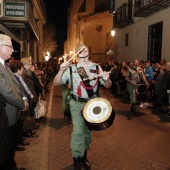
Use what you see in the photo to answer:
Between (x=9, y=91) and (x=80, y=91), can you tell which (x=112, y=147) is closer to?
(x=80, y=91)

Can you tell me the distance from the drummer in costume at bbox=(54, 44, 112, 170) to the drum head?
0.23m

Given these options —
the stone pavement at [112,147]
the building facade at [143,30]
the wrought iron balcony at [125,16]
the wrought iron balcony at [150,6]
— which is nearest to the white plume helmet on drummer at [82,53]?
the stone pavement at [112,147]

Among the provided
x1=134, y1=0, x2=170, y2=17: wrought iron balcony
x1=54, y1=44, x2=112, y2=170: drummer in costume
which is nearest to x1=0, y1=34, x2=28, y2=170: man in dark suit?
x1=54, y1=44, x2=112, y2=170: drummer in costume

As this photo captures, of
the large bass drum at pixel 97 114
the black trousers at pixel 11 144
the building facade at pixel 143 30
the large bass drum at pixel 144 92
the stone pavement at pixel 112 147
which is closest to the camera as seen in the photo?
the black trousers at pixel 11 144

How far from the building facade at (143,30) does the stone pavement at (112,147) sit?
7902 mm

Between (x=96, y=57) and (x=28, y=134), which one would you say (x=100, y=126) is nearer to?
(x=28, y=134)

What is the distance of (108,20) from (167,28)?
82.3 ft

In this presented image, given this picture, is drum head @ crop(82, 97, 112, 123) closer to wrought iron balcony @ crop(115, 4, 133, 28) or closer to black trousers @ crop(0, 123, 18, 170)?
black trousers @ crop(0, 123, 18, 170)

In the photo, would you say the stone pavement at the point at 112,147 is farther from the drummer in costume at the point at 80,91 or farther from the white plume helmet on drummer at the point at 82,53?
the white plume helmet on drummer at the point at 82,53

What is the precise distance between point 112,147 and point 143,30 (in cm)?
1394

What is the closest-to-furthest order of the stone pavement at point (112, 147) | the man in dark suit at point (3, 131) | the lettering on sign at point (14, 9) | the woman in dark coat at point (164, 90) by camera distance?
the man in dark suit at point (3, 131)
the stone pavement at point (112, 147)
the woman in dark coat at point (164, 90)
the lettering on sign at point (14, 9)

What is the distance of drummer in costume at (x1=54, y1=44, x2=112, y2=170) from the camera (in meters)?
4.60

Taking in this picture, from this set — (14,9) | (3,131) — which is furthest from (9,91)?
(14,9)

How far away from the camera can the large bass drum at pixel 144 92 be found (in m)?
10.4
